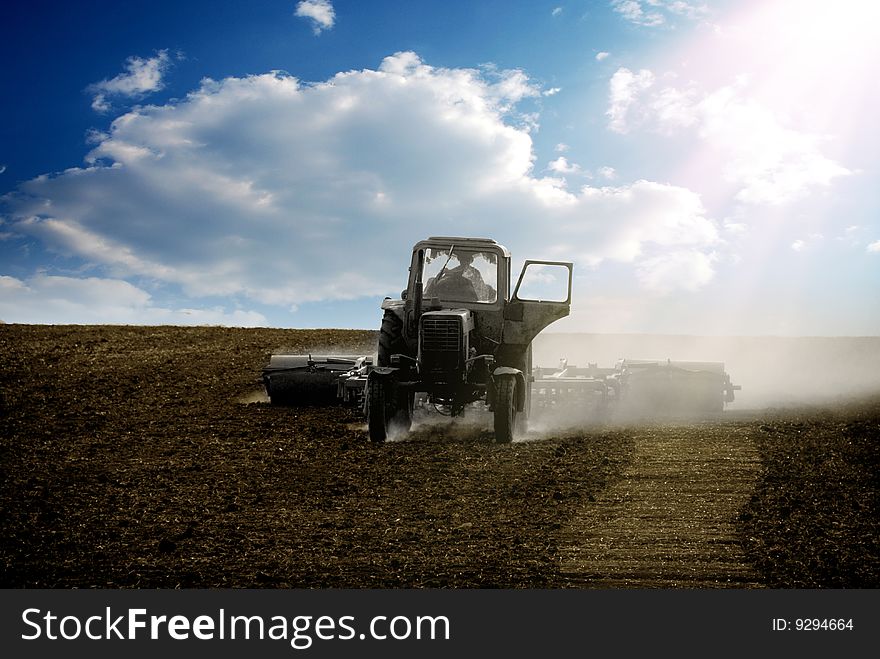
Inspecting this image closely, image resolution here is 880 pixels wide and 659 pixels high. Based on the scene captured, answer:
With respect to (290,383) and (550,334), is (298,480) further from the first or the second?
(550,334)

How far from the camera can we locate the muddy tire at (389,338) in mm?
13336

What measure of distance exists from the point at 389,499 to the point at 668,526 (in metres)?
3.02

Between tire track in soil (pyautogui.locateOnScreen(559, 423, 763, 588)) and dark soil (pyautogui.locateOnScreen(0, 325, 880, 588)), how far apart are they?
0.13 feet

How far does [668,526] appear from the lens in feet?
26.0

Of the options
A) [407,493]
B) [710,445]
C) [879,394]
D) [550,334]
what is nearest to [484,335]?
[710,445]

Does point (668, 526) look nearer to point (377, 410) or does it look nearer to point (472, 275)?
point (377, 410)

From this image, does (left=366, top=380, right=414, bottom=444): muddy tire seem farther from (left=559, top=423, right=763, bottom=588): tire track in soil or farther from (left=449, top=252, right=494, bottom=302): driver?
(left=559, top=423, right=763, bottom=588): tire track in soil

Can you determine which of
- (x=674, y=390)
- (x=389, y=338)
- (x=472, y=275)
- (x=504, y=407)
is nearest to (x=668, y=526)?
(x=504, y=407)

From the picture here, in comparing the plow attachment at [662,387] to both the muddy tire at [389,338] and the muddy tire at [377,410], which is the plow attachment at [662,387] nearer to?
the muddy tire at [389,338]

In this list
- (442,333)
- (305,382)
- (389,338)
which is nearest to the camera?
(442,333)

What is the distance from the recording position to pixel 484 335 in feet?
45.6

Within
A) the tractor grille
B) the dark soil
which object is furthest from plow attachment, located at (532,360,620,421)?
the tractor grille

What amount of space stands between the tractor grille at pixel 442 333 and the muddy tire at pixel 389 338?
88 centimetres

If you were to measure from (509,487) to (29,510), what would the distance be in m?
5.43
